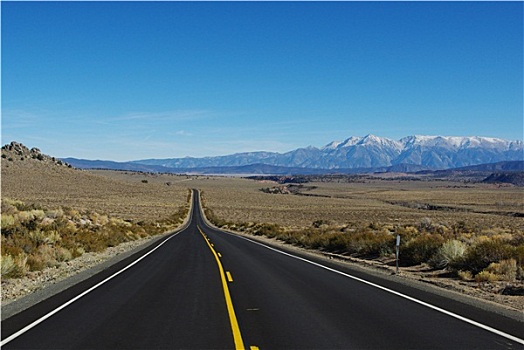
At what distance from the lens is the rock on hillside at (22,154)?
364 ft

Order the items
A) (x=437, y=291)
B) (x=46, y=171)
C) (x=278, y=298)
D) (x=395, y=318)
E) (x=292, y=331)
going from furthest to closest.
Answer: (x=46, y=171), (x=437, y=291), (x=278, y=298), (x=395, y=318), (x=292, y=331)

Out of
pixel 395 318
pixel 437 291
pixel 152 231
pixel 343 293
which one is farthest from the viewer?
pixel 152 231

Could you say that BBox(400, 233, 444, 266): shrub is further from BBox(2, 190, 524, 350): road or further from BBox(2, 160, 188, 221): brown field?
BBox(2, 160, 188, 221): brown field

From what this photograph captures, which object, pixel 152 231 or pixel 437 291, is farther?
pixel 152 231

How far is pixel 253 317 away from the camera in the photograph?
9.39 metres

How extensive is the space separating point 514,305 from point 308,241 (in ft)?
66.2

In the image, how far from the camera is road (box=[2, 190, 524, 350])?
304 inches

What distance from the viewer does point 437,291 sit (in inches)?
513

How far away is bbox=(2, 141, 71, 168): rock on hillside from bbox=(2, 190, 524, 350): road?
109536mm

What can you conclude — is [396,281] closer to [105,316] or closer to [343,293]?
[343,293]

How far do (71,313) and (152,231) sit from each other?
3540 cm

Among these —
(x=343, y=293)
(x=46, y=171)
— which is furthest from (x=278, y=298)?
(x=46, y=171)

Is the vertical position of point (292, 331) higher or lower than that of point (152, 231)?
higher

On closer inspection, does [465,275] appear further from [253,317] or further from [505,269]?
[253,317]
